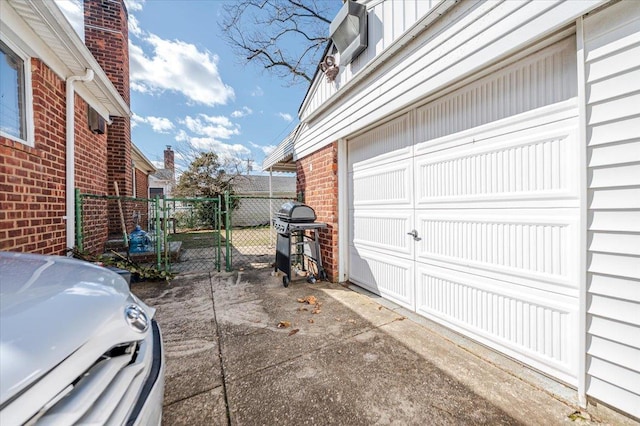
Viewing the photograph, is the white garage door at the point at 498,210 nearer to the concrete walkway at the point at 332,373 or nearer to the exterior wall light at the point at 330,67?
the concrete walkway at the point at 332,373

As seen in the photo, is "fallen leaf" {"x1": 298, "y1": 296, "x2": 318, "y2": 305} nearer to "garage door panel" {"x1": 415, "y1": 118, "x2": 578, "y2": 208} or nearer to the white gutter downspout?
"garage door panel" {"x1": 415, "y1": 118, "x2": 578, "y2": 208}

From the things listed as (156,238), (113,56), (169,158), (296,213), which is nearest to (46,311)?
(296,213)

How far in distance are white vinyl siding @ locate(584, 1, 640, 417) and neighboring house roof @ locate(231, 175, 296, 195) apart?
15.6m

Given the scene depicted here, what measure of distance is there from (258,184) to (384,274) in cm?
1800

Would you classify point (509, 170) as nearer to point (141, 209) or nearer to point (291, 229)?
point (291, 229)

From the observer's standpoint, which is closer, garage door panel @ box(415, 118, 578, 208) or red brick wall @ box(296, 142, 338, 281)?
garage door panel @ box(415, 118, 578, 208)

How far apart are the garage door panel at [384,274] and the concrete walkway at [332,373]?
268mm

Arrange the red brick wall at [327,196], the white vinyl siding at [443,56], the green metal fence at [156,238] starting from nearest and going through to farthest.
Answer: the white vinyl siding at [443,56] → the green metal fence at [156,238] → the red brick wall at [327,196]

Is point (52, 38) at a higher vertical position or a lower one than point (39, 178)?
higher

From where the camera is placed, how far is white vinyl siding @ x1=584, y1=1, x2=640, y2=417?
4.88 feet

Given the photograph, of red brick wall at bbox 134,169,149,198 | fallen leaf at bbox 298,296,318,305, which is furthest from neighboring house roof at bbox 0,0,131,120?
red brick wall at bbox 134,169,149,198

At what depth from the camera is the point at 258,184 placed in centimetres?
2041

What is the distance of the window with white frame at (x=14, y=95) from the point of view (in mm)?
2432

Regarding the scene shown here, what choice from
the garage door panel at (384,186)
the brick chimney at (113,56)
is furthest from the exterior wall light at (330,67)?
the brick chimney at (113,56)
